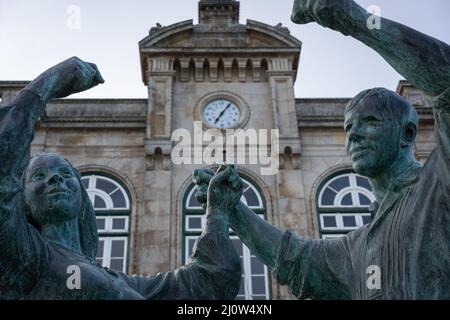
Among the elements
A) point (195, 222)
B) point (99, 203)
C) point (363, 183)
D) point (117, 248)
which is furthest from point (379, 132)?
point (363, 183)

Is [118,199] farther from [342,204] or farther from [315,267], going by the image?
[315,267]

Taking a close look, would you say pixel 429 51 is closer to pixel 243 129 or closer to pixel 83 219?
pixel 83 219

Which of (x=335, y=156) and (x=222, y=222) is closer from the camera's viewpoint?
(x=222, y=222)

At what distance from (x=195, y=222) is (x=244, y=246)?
5.52ft

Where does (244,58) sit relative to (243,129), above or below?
above

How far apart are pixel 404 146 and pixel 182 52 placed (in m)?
16.9

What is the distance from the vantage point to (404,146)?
113 inches

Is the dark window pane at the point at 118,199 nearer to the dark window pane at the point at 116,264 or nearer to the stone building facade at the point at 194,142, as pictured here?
the stone building facade at the point at 194,142

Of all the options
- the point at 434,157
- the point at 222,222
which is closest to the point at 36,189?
the point at 222,222

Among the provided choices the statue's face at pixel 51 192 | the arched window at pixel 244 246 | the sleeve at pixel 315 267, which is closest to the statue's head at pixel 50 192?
the statue's face at pixel 51 192

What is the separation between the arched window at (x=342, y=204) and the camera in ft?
54.6

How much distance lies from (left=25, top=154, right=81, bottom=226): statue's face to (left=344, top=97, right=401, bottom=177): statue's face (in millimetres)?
1188

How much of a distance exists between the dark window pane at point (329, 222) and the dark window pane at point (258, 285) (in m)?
2.29

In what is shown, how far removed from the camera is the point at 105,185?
1741 cm
